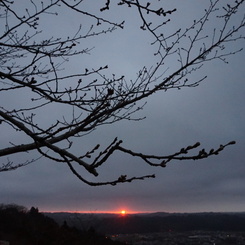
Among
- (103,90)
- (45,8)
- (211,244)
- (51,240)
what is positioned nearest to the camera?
(103,90)

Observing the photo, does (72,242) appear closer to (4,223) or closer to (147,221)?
(4,223)

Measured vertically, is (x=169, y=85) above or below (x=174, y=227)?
above

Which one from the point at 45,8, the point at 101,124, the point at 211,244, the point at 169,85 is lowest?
the point at 211,244

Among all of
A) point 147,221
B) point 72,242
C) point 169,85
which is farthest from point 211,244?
point 169,85

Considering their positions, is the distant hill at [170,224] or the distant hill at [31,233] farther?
the distant hill at [170,224]

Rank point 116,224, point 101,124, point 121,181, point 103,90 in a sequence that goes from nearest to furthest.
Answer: point 121,181
point 101,124
point 103,90
point 116,224

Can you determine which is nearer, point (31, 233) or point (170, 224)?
point (31, 233)

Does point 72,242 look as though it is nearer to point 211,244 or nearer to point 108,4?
point 108,4

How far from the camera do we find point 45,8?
3848mm

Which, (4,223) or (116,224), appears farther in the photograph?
(116,224)

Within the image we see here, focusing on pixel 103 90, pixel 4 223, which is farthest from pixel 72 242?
pixel 103 90

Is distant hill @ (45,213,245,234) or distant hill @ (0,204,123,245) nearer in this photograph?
distant hill @ (0,204,123,245)

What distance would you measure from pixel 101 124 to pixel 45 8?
168 centimetres

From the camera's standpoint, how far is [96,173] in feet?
6.25
